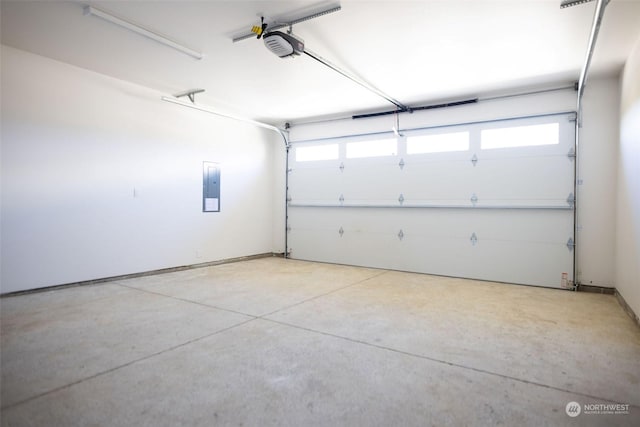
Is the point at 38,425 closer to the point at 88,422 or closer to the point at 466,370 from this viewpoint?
the point at 88,422

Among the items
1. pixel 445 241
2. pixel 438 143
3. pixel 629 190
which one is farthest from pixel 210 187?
pixel 629 190

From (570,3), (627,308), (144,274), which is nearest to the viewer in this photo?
(570,3)

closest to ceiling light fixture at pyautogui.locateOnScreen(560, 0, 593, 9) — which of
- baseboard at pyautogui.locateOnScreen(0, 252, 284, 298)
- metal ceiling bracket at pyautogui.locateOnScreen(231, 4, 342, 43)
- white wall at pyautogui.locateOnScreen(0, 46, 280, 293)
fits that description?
metal ceiling bracket at pyautogui.locateOnScreen(231, 4, 342, 43)

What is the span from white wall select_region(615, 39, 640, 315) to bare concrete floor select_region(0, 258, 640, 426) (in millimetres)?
362

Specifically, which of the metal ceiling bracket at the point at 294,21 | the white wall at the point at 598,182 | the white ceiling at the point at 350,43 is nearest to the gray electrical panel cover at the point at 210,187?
the white ceiling at the point at 350,43

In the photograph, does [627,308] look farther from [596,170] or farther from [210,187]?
[210,187]

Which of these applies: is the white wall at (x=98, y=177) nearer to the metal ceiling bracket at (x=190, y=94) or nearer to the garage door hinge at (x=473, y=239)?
the metal ceiling bracket at (x=190, y=94)

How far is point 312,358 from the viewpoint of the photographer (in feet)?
8.19

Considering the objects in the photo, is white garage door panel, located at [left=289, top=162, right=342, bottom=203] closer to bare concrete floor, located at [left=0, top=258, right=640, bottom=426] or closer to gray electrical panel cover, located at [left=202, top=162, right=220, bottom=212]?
gray electrical panel cover, located at [left=202, top=162, right=220, bottom=212]

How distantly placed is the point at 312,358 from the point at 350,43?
3100 millimetres

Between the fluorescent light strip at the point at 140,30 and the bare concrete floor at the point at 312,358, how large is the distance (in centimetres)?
280

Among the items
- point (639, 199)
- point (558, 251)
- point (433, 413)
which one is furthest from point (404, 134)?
point (433, 413)

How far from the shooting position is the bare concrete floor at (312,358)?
1841mm

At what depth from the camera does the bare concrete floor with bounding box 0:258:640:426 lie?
1.84 metres
